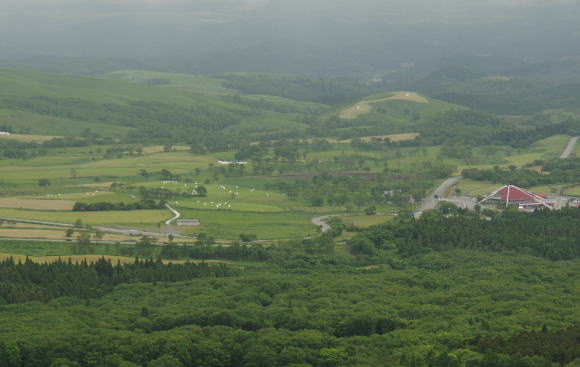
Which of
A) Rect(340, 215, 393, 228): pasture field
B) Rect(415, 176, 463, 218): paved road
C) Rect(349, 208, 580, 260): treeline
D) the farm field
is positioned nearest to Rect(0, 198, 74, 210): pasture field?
the farm field

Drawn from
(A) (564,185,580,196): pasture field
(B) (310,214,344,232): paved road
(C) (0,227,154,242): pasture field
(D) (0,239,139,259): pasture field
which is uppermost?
(A) (564,185,580,196): pasture field

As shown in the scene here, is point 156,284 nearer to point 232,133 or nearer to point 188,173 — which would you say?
point 188,173

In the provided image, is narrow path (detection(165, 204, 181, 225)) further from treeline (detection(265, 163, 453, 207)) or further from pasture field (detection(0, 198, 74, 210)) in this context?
treeline (detection(265, 163, 453, 207))

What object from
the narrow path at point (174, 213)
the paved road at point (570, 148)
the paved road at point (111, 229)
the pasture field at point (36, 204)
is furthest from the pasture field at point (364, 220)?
the paved road at point (570, 148)

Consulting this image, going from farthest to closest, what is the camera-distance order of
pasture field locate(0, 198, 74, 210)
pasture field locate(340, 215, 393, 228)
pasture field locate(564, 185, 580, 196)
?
pasture field locate(564, 185, 580, 196) < pasture field locate(0, 198, 74, 210) < pasture field locate(340, 215, 393, 228)

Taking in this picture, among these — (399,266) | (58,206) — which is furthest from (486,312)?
(58,206)

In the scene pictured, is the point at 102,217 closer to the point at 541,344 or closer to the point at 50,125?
the point at 541,344
